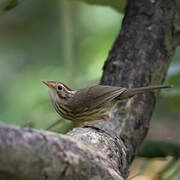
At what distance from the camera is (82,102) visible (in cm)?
493

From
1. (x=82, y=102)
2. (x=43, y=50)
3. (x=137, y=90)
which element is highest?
(x=137, y=90)

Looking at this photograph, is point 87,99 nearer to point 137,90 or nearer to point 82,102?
point 82,102

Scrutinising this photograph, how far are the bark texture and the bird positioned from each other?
33 centimetres

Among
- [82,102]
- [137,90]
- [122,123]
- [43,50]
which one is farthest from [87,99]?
[43,50]

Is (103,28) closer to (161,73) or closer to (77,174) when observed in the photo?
(161,73)

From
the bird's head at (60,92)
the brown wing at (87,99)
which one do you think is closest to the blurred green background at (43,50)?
the bird's head at (60,92)

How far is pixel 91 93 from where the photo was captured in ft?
15.8

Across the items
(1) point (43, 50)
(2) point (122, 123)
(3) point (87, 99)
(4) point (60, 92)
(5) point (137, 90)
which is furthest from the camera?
(1) point (43, 50)

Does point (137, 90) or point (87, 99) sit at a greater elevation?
point (137, 90)

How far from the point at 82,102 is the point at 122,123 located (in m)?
1.00

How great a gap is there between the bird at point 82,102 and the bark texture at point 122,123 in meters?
0.33

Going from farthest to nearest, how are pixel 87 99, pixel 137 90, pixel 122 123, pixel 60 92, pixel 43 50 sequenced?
pixel 43 50
pixel 60 92
pixel 87 99
pixel 137 90
pixel 122 123

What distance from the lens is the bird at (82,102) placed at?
462 cm

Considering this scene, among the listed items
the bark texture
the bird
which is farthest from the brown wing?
the bark texture
